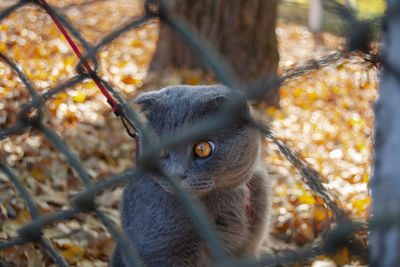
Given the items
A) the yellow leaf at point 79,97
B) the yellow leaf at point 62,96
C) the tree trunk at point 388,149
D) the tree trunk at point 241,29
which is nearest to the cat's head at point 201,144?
the tree trunk at point 388,149

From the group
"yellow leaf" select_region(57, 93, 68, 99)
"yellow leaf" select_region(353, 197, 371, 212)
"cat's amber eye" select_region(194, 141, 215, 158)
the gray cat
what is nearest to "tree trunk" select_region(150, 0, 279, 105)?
"yellow leaf" select_region(57, 93, 68, 99)

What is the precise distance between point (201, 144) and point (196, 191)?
0.19 metres

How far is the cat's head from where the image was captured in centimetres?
163

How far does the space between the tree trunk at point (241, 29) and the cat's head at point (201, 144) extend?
2411 mm

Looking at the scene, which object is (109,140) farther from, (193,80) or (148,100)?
(148,100)

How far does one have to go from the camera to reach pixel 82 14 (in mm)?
6250

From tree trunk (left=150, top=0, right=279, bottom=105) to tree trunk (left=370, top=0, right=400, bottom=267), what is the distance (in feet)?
11.6

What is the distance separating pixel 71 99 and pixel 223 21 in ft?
5.49

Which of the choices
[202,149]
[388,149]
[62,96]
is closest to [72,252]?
[202,149]

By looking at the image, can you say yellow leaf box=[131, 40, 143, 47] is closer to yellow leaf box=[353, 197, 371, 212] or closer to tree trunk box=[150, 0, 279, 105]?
tree trunk box=[150, 0, 279, 105]

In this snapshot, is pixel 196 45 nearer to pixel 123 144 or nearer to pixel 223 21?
pixel 123 144

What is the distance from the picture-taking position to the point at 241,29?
4.16m

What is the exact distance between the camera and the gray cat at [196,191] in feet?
5.46

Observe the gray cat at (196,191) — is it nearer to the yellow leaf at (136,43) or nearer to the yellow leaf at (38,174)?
the yellow leaf at (38,174)
